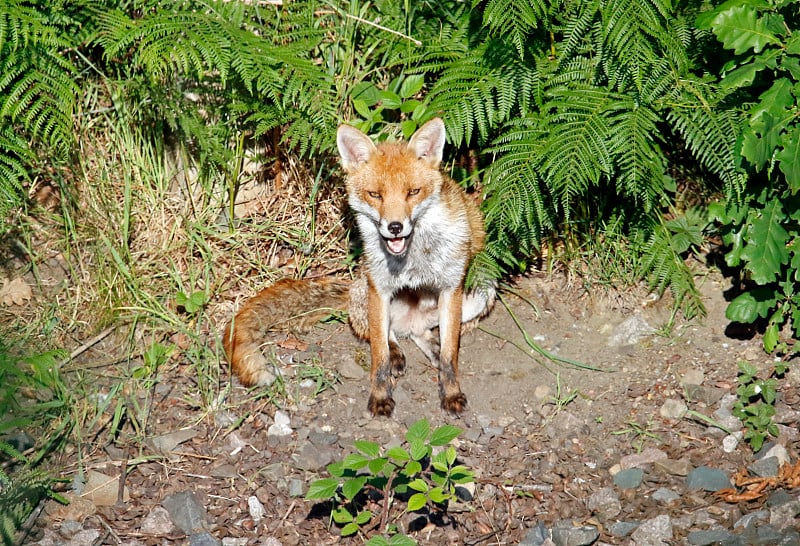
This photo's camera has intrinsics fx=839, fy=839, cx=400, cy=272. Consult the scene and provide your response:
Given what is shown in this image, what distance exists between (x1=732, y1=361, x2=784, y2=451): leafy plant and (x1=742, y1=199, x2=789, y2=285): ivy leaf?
1.85 ft

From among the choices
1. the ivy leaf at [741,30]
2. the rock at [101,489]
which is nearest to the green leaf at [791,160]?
the ivy leaf at [741,30]

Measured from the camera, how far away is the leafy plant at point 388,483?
3.86 meters

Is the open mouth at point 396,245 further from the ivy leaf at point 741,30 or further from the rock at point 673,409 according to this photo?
the ivy leaf at point 741,30

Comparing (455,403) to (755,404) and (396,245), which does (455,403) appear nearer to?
(396,245)

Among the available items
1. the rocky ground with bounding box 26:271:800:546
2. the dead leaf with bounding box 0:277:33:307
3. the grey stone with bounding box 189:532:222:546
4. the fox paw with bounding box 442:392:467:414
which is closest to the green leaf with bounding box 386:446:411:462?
the rocky ground with bounding box 26:271:800:546

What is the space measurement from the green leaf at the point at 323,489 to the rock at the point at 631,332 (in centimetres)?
234

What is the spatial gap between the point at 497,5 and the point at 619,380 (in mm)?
2357

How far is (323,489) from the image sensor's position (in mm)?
3865

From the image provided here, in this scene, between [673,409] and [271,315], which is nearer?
[673,409]

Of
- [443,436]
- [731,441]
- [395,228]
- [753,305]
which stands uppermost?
[395,228]

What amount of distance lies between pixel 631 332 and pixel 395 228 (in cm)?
176

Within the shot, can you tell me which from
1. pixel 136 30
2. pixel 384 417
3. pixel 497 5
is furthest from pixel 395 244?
pixel 136 30

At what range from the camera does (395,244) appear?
4973 millimetres

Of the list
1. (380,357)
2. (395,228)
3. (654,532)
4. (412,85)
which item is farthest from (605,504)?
(412,85)
